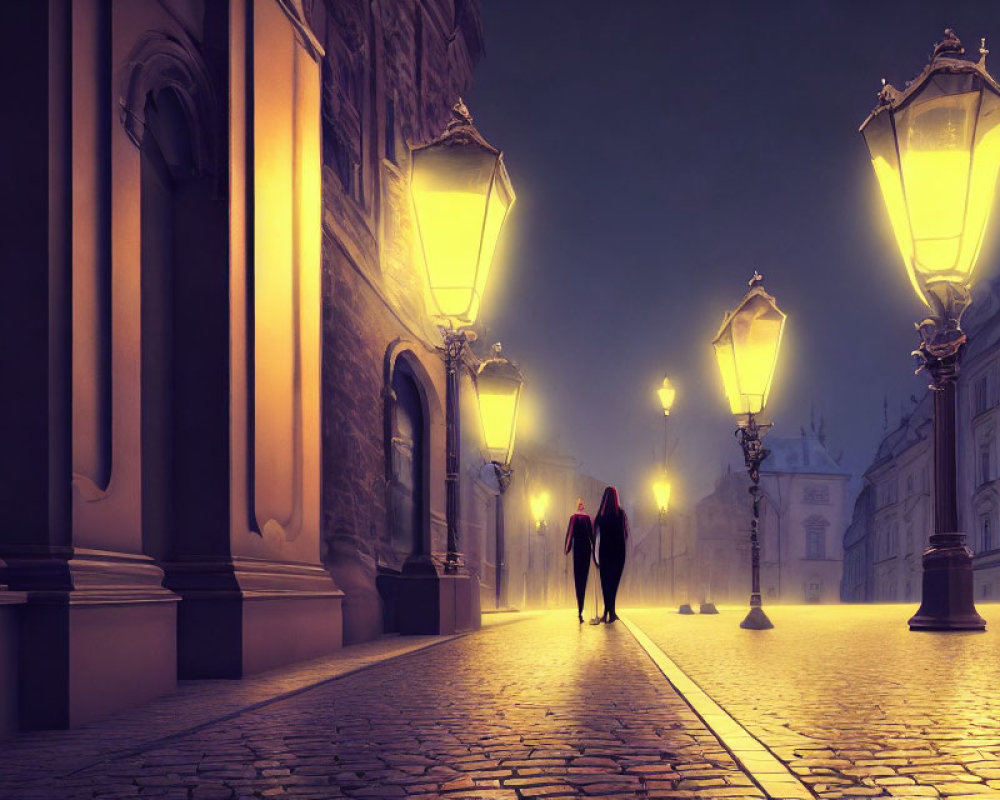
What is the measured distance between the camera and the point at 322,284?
1055 centimetres

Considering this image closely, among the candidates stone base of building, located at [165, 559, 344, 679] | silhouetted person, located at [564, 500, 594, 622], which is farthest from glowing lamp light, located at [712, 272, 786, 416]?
stone base of building, located at [165, 559, 344, 679]

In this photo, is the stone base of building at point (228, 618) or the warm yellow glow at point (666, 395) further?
the warm yellow glow at point (666, 395)

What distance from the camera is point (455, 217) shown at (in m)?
10.9

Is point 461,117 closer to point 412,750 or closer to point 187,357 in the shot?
point 187,357

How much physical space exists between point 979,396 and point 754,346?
3995cm

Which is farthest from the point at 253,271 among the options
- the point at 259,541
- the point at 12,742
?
the point at 12,742

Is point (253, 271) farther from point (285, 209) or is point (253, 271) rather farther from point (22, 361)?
point (22, 361)

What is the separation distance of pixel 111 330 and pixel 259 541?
2.60m

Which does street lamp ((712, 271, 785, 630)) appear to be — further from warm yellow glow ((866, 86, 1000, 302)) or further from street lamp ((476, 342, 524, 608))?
street lamp ((476, 342, 524, 608))

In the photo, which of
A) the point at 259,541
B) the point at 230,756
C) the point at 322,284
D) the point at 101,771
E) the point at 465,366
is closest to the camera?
the point at 101,771

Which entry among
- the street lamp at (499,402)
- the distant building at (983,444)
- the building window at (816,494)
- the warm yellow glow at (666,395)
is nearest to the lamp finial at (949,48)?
the street lamp at (499,402)

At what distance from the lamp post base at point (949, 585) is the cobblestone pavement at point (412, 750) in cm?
459

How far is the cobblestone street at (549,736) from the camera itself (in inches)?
142

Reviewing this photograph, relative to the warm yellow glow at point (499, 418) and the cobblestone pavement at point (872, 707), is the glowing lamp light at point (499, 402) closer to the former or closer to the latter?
the warm yellow glow at point (499, 418)
